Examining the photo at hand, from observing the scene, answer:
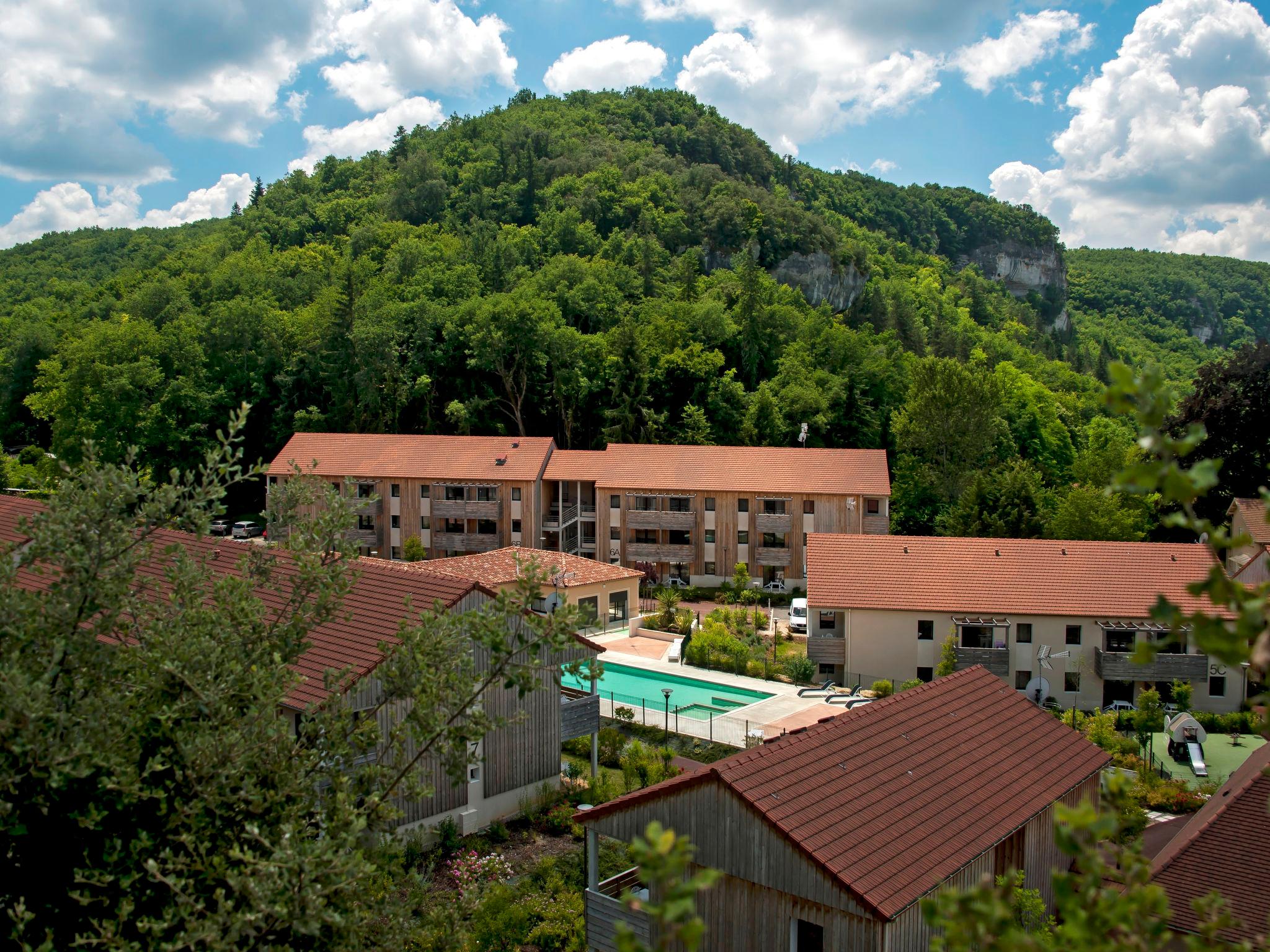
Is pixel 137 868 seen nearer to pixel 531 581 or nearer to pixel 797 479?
pixel 531 581

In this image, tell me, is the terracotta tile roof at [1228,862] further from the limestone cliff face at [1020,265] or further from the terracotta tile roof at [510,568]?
the limestone cliff face at [1020,265]

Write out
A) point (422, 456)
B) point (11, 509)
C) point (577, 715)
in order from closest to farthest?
point (577, 715)
point (11, 509)
point (422, 456)

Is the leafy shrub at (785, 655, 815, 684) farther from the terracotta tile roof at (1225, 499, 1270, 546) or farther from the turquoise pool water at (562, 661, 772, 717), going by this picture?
the terracotta tile roof at (1225, 499, 1270, 546)

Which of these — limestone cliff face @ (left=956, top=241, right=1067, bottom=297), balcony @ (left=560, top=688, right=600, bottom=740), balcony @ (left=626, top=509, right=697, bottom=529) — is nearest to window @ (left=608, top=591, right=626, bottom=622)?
balcony @ (left=626, top=509, right=697, bottom=529)

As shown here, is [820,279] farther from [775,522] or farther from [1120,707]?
[1120,707]

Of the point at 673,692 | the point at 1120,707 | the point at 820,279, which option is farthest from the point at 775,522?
the point at 820,279

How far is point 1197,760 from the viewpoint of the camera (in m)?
23.4

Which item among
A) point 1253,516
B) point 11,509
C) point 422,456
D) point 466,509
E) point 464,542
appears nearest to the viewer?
point 11,509

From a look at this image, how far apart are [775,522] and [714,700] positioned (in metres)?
17.3

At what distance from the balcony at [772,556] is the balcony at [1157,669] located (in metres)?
18.1

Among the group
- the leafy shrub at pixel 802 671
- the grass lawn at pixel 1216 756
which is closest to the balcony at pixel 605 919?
the grass lawn at pixel 1216 756

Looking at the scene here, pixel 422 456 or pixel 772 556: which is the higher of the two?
pixel 422 456

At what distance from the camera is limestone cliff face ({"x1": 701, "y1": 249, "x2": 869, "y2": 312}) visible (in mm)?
93750

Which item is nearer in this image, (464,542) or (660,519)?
(660,519)
